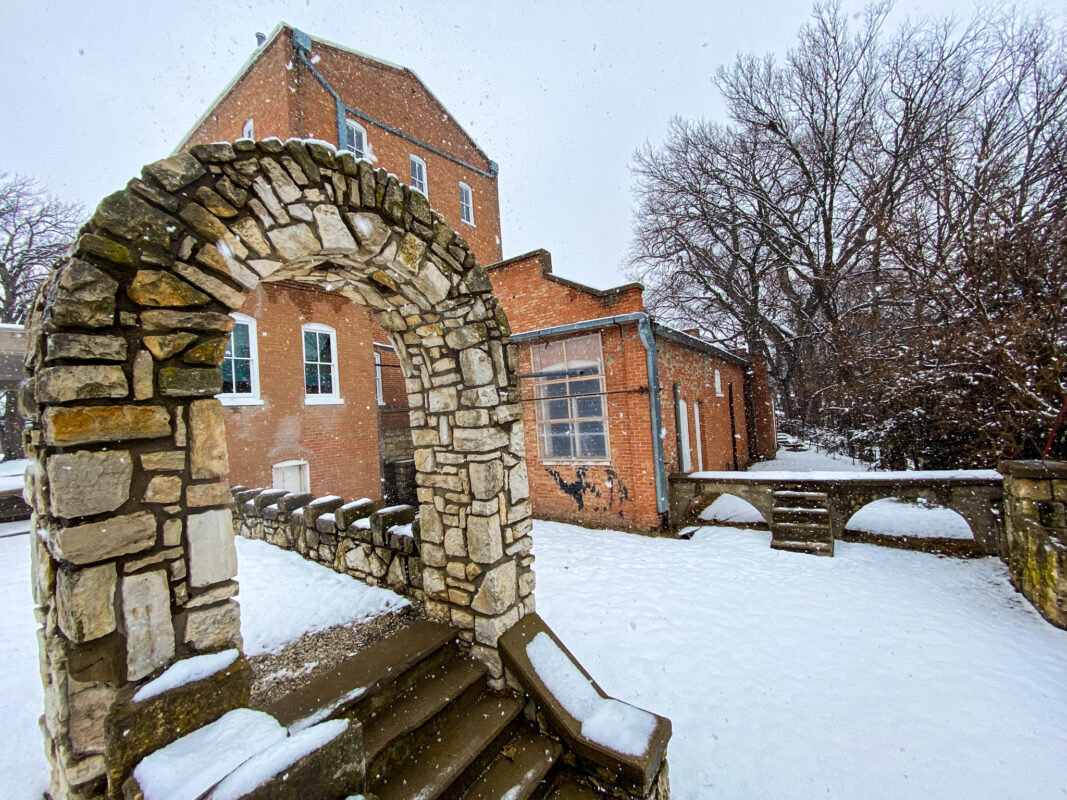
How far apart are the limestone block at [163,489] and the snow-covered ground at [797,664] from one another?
1752 mm

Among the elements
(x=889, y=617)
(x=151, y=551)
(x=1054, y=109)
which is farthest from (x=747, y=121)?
(x=151, y=551)

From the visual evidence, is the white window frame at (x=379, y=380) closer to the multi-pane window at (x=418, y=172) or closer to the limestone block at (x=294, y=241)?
the multi-pane window at (x=418, y=172)

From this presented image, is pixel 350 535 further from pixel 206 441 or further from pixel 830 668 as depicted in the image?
pixel 830 668

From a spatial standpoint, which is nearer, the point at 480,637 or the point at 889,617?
the point at 480,637

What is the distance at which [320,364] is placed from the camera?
10.0 m

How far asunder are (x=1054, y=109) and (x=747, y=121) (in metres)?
7.40

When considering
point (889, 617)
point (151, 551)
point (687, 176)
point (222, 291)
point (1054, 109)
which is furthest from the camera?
point (687, 176)

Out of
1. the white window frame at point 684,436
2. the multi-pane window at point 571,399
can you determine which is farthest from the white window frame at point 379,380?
the white window frame at point 684,436

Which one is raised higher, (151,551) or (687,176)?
(687,176)

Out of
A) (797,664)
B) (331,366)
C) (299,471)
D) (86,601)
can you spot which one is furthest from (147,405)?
(331,366)

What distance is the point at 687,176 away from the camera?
1698cm

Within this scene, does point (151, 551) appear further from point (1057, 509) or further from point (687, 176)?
point (687, 176)

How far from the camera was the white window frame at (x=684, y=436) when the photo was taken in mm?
9555

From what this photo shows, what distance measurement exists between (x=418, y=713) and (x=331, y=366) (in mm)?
8980
